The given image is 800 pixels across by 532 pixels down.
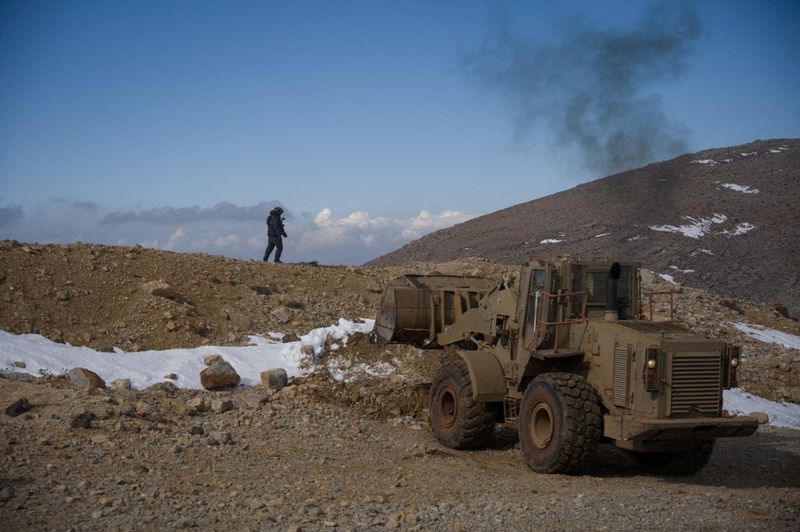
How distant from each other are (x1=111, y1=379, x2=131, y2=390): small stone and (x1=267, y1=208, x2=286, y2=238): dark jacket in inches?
386

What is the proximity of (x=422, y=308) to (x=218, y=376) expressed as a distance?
3.39 m

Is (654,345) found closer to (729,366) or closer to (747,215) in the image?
(729,366)

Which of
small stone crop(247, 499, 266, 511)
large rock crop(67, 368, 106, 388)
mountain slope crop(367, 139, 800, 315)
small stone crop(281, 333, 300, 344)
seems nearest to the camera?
small stone crop(247, 499, 266, 511)

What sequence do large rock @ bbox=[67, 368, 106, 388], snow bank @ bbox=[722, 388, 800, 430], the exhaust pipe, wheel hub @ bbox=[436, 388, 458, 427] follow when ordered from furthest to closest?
1. snow bank @ bbox=[722, 388, 800, 430]
2. large rock @ bbox=[67, 368, 106, 388]
3. wheel hub @ bbox=[436, 388, 458, 427]
4. the exhaust pipe

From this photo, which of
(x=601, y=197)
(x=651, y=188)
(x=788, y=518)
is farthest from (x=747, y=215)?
(x=788, y=518)

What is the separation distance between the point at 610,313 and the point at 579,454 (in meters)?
1.87

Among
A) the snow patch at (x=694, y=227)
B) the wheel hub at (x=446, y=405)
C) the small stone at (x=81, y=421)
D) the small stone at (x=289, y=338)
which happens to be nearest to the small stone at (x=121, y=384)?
the small stone at (x=81, y=421)

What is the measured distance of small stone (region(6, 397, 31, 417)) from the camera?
10.3 metres

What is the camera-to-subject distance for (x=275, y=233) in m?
22.0

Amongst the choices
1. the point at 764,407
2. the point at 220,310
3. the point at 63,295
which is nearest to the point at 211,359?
the point at 220,310

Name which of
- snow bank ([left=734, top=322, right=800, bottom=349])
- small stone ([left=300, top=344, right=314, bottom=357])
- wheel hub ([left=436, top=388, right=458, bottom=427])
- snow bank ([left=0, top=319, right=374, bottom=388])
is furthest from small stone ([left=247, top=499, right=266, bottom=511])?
snow bank ([left=734, top=322, right=800, bottom=349])

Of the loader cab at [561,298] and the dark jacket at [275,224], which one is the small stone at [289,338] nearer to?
the loader cab at [561,298]

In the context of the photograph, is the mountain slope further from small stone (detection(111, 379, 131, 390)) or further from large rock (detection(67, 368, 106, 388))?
large rock (detection(67, 368, 106, 388))

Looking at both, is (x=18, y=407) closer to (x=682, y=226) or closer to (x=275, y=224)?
(x=275, y=224)
